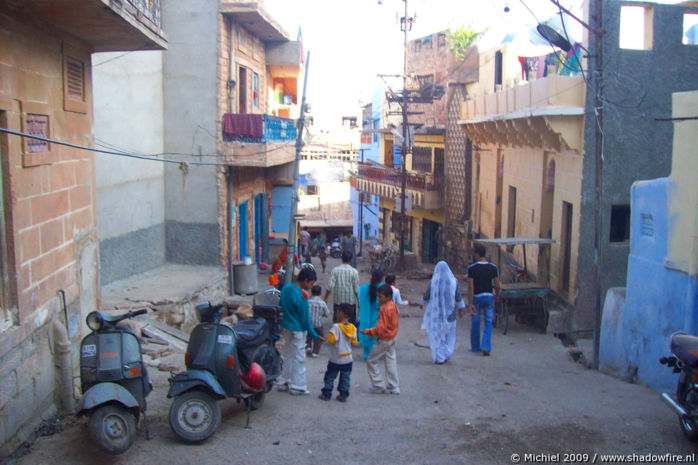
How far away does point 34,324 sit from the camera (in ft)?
20.1

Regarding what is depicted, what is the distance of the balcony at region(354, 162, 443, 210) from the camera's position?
27.9 meters

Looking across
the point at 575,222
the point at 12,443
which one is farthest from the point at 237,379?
the point at 575,222

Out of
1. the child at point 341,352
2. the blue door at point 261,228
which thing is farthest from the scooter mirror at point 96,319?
the blue door at point 261,228

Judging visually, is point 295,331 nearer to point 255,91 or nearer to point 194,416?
point 194,416

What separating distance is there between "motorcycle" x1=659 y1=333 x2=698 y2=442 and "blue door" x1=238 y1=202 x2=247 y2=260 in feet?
45.4

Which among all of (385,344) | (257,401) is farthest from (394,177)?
(257,401)

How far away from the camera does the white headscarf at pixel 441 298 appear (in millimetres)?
9328

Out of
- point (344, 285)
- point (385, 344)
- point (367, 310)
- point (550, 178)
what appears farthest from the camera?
point (550, 178)

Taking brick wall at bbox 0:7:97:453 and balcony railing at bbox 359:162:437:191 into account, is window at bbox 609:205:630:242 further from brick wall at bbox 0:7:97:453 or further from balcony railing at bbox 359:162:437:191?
balcony railing at bbox 359:162:437:191

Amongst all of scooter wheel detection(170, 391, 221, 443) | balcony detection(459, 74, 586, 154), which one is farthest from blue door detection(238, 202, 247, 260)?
scooter wheel detection(170, 391, 221, 443)

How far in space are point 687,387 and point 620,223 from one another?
823cm

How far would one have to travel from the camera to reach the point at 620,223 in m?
13.5

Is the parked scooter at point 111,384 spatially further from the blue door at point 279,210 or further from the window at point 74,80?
the blue door at point 279,210

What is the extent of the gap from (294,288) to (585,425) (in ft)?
10.5
